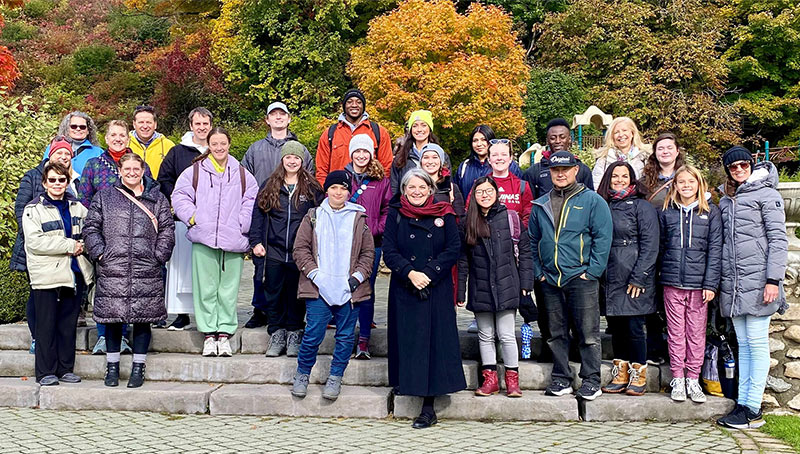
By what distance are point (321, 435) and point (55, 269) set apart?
2605 millimetres

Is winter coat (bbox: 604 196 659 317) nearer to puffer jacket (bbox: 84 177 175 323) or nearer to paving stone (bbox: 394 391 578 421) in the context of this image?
paving stone (bbox: 394 391 578 421)

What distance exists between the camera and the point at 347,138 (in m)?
7.14

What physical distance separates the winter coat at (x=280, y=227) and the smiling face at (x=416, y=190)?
3.64ft

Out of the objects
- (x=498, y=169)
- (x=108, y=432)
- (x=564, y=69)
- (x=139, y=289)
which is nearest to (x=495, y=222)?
(x=498, y=169)

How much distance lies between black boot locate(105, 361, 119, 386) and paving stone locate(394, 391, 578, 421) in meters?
2.35

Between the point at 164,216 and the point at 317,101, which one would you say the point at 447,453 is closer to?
the point at 164,216

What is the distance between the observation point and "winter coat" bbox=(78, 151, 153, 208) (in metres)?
6.57

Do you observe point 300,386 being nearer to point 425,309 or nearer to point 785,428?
point 425,309

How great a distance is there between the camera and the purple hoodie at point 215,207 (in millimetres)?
6422

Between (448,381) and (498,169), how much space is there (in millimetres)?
1832

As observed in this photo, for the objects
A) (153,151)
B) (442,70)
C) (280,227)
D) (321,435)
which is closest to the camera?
(321,435)

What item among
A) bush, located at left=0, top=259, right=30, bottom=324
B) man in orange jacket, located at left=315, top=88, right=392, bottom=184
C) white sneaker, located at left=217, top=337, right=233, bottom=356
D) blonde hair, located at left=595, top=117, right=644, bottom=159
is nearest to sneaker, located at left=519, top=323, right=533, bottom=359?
blonde hair, located at left=595, top=117, right=644, bottom=159

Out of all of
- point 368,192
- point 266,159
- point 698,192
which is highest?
point 266,159

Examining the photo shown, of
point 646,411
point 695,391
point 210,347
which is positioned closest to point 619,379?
point 646,411
